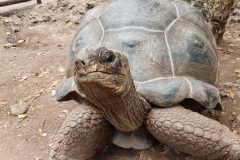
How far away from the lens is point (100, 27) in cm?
258

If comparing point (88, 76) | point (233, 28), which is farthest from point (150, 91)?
point (233, 28)

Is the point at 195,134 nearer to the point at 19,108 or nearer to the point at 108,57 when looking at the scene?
the point at 108,57

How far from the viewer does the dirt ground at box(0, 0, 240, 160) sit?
8.74 ft

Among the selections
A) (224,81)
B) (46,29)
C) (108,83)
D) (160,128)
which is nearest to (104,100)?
(108,83)

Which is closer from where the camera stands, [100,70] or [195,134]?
[100,70]

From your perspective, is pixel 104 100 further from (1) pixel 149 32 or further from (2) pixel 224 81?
(2) pixel 224 81

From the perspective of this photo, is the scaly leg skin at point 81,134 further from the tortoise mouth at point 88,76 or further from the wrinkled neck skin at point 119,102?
the tortoise mouth at point 88,76

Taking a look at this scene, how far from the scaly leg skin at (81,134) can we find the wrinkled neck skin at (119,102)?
0.17m

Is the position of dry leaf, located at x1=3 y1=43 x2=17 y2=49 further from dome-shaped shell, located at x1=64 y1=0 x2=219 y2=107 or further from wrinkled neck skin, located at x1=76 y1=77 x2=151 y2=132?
wrinkled neck skin, located at x1=76 y1=77 x2=151 y2=132

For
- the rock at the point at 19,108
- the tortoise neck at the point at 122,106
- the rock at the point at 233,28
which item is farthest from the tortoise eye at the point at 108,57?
the rock at the point at 233,28

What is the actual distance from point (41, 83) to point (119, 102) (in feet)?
7.12

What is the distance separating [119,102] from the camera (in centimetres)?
188

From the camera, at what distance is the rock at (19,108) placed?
3.25m

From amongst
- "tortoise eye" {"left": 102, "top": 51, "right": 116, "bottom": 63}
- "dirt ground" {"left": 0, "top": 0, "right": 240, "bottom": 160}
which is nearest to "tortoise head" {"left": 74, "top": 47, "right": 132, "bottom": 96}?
"tortoise eye" {"left": 102, "top": 51, "right": 116, "bottom": 63}
